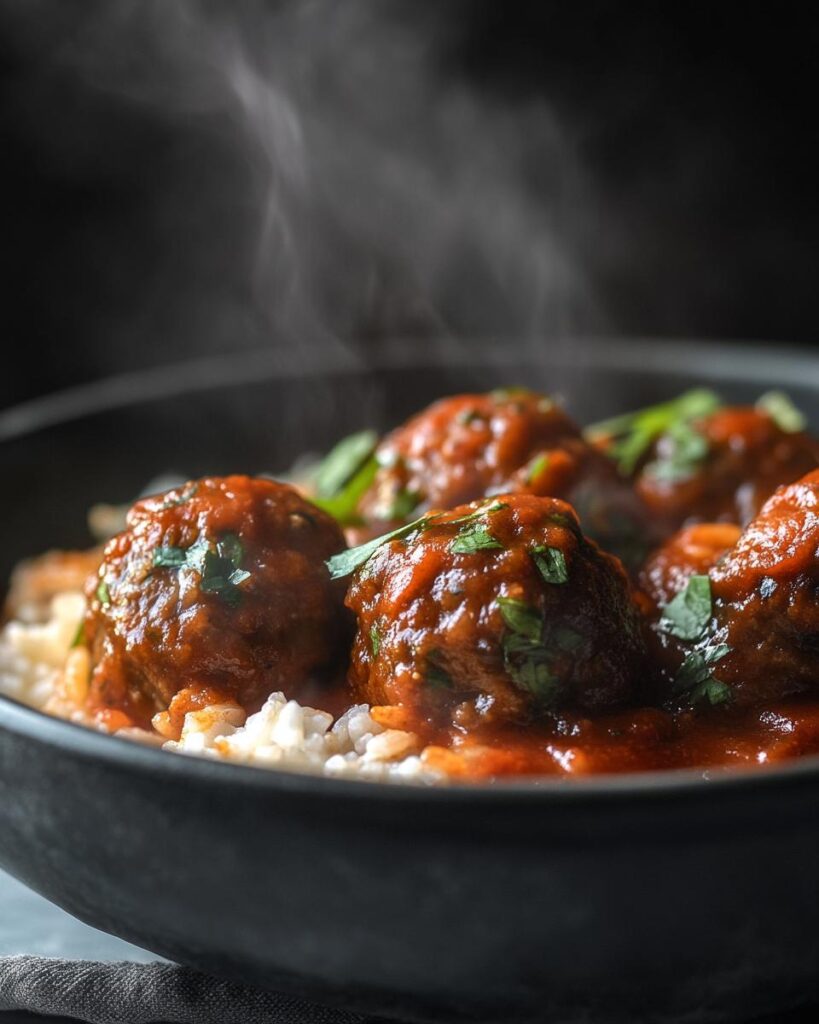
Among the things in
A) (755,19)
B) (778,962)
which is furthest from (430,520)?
(755,19)

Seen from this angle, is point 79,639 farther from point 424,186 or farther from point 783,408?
point 424,186

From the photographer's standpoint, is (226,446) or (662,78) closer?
(226,446)

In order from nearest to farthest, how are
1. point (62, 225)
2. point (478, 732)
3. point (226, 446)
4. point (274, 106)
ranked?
1. point (478, 732)
2. point (226, 446)
3. point (274, 106)
4. point (62, 225)

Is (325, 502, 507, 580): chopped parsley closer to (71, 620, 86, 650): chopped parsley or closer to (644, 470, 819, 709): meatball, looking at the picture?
(644, 470, 819, 709): meatball

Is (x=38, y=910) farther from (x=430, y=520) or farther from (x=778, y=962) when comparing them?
(x=778, y=962)

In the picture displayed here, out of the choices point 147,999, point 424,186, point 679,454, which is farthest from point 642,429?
point 424,186

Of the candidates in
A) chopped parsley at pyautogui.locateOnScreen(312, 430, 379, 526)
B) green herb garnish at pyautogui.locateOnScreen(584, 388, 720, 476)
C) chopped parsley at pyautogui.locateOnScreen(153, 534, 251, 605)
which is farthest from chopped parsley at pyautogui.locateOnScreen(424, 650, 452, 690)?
green herb garnish at pyautogui.locateOnScreen(584, 388, 720, 476)
